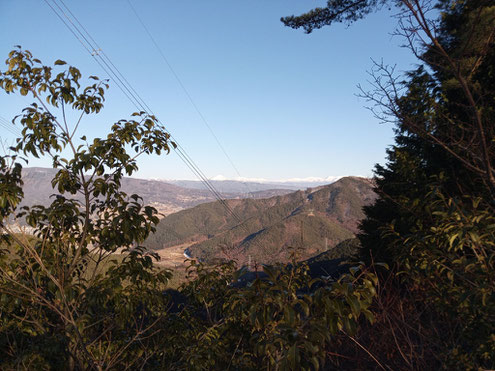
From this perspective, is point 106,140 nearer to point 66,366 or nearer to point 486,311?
point 66,366

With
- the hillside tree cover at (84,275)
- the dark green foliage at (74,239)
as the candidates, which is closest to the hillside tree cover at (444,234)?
the hillside tree cover at (84,275)

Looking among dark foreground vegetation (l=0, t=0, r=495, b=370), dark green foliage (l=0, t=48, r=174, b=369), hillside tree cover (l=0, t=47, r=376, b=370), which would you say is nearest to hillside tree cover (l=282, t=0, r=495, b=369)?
dark foreground vegetation (l=0, t=0, r=495, b=370)

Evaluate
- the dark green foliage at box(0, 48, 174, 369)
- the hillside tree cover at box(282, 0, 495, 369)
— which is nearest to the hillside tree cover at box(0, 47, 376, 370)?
the dark green foliage at box(0, 48, 174, 369)

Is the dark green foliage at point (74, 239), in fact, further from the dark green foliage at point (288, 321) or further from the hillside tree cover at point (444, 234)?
the hillside tree cover at point (444, 234)

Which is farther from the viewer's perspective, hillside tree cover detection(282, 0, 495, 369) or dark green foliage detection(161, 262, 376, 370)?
hillside tree cover detection(282, 0, 495, 369)

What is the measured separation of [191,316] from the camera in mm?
4156

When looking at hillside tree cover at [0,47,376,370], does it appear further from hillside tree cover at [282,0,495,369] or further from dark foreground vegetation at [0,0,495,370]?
hillside tree cover at [282,0,495,369]

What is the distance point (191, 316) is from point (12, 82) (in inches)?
142

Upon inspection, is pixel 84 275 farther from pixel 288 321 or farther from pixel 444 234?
pixel 444 234

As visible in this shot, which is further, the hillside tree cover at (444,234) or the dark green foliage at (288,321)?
the hillside tree cover at (444,234)

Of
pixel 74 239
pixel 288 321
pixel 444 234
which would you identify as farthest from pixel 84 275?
pixel 444 234

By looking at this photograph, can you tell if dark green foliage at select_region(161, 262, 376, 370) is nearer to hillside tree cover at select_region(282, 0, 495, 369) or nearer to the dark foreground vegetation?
the dark foreground vegetation

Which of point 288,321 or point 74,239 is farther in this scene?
point 74,239

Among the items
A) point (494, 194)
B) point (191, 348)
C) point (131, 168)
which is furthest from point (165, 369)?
point (494, 194)
